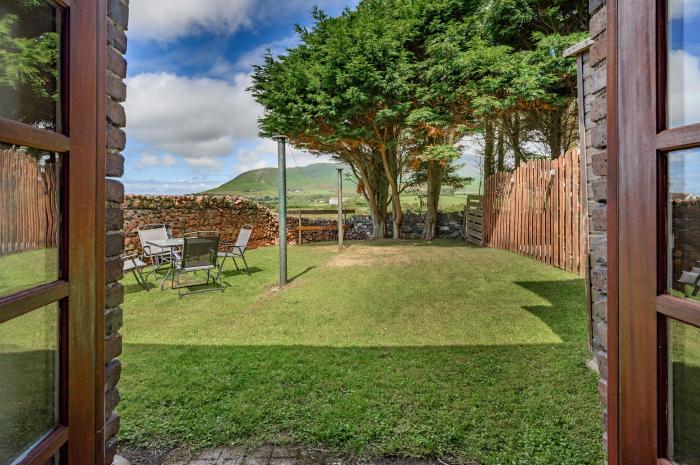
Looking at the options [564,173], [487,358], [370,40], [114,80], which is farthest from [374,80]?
[114,80]

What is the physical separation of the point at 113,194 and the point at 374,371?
7.46 ft

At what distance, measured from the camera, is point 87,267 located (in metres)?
1.17

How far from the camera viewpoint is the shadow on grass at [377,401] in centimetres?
194

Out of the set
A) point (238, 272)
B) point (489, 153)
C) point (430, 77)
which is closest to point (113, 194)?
point (238, 272)

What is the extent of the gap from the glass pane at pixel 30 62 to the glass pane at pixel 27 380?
58 centimetres

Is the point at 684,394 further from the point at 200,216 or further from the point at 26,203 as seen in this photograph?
the point at 200,216

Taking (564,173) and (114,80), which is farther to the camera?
(564,173)

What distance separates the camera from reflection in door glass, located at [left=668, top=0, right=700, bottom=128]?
2.87 ft

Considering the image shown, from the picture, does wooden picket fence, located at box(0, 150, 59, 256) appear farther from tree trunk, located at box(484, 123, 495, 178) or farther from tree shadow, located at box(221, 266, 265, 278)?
tree trunk, located at box(484, 123, 495, 178)

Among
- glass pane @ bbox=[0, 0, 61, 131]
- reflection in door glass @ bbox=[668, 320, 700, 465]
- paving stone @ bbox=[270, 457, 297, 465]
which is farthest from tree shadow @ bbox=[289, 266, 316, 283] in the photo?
reflection in door glass @ bbox=[668, 320, 700, 465]

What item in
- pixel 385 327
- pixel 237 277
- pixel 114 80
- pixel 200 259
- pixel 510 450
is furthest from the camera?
pixel 237 277

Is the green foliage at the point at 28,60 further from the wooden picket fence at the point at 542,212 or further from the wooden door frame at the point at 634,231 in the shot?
the wooden picket fence at the point at 542,212

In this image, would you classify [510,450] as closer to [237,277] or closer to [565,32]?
[237,277]

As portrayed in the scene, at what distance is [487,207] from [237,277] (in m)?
7.03
